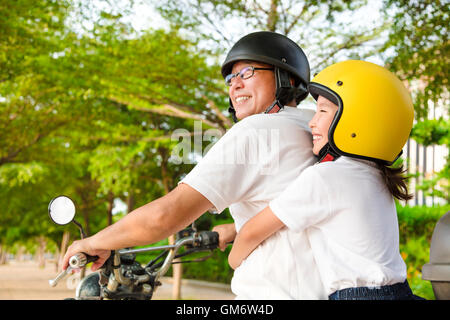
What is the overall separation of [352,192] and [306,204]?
179 millimetres

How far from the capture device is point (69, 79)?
1165 cm

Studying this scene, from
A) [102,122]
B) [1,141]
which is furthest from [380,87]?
[1,141]

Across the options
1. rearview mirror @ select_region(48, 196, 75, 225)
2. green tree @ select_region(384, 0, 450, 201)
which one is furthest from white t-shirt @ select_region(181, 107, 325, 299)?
green tree @ select_region(384, 0, 450, 201)

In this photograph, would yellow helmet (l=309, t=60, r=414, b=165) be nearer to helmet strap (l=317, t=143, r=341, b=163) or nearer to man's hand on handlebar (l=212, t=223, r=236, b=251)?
helmet strap (l=317, t=143, r=341, b=163)

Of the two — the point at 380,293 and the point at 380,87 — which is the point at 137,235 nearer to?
the point at 380,293

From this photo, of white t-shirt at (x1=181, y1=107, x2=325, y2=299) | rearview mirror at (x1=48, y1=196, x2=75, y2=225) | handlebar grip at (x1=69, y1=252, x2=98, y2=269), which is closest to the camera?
white t-shirt at (x1=181, y1=107, x2=325, y2=299)

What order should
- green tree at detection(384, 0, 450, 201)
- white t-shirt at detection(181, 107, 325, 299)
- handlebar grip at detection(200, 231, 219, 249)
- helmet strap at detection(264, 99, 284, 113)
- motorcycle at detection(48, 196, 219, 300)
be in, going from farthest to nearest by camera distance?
green tree at detection(384, 0, 450, 201) → handlebar grip at detection(200, 231, 219, 249) → motorcycle at detection(48, 196, 219, 300) → helmet strap at detection(264, 99, 284, 113) → white t-shirt at detection(181, 107, 325, 299)

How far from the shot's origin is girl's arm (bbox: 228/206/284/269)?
1859 mm

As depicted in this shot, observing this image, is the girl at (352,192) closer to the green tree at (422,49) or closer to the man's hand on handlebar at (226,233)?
the man's hand on handlebar at (226,233)

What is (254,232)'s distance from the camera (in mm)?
1912

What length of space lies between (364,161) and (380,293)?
1.71ft

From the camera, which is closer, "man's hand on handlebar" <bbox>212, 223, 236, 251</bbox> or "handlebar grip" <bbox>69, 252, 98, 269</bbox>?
"handlebar grip" <bbox>69, 252, 98, 269</bbox>

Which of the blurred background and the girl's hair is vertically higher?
the blurred background
